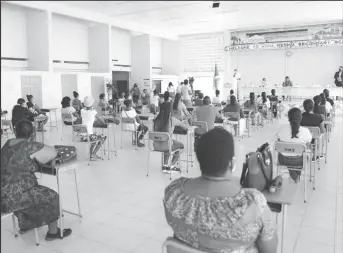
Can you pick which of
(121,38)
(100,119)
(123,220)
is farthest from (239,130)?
(121,38)

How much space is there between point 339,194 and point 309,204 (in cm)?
64

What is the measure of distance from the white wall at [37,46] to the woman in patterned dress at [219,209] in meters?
11.5

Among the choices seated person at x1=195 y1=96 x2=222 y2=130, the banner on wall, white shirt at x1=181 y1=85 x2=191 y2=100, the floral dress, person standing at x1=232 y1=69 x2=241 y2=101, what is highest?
the banner on wall

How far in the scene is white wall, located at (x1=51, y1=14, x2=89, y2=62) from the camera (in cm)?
1319

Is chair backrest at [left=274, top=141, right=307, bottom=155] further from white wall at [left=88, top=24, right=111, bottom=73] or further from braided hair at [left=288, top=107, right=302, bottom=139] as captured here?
white wall at [left=88, top=24, right=111, bottom=73]

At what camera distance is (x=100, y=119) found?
6.74 m

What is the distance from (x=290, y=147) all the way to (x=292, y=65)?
14.6 meters

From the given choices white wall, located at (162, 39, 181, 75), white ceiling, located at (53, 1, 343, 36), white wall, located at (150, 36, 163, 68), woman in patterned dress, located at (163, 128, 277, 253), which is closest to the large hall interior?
woman in patterned dress, located at (163, 128, 277, 253)

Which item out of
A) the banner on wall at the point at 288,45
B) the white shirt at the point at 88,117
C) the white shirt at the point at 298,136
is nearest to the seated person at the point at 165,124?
the white shirt at the point at 88,117

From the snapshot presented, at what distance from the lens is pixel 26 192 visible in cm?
293

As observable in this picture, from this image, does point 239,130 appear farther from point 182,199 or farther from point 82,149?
point 182,199

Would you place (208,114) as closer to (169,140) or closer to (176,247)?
(169,140)

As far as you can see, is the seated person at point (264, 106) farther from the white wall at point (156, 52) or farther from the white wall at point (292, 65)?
the white wall at point (156, 52)

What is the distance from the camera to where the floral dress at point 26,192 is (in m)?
2.67
